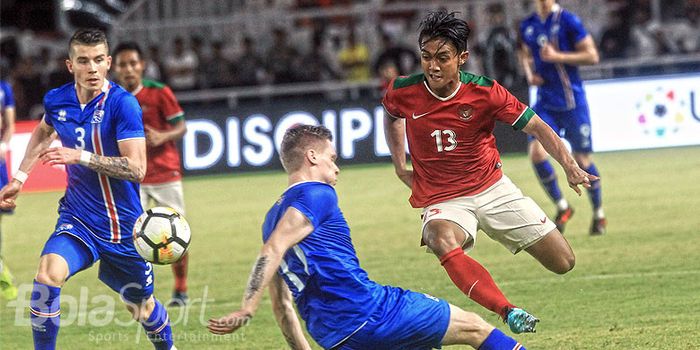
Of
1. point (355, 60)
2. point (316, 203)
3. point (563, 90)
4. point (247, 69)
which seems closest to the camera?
point (316, 203)

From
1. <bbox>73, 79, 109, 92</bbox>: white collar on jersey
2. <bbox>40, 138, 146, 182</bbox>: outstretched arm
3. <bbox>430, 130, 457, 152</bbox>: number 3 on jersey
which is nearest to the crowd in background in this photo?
<bbox>430, 130, 457, 152</bbox>: number 3 on jersey

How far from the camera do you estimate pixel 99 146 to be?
7.14 meters

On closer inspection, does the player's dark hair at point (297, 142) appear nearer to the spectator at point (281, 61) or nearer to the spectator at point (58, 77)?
the spectator at point (281, 61)

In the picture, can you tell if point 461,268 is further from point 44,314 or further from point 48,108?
point 48,108

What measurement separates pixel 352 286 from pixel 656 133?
13329 mm

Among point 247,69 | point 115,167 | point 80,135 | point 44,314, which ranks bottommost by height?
point 247,69

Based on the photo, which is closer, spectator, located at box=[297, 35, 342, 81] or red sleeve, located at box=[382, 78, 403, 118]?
red sleeve, located at box=[382, 78, 403, 118]

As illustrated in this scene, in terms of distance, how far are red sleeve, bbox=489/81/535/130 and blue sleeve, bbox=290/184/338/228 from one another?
202 centimetres

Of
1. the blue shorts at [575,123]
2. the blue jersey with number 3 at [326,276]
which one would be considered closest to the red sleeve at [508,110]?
the blue jersey with number 3 at [326,276]

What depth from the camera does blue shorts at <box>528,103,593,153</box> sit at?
11.8 metres

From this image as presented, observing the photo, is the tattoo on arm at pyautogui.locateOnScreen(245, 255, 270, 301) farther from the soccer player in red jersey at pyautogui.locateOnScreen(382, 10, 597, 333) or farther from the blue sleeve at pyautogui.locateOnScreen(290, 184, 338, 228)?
the soccer player in red jersey at pyautogui.locateOnScreen(382, 10, 597, 333)

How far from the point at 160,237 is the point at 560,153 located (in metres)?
2.26

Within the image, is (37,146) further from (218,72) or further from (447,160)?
(218,72)

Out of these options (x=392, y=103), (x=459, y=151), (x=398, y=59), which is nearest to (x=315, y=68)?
(x=398, y=59)
